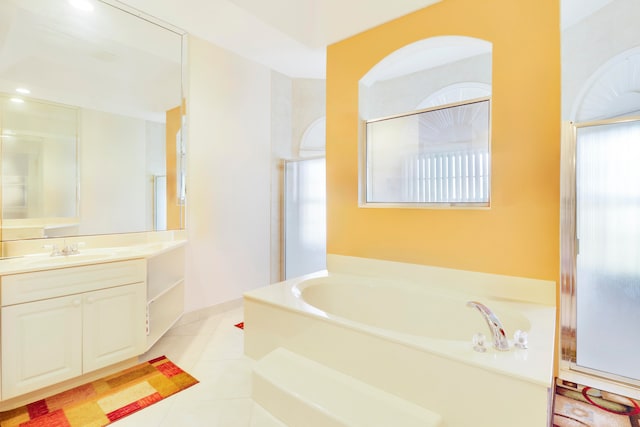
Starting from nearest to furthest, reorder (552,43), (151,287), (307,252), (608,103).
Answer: (552,43), (608,103), (151,287), (307,252)

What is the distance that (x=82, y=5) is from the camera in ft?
7.44

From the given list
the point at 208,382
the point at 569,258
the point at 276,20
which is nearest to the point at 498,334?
the point at 569,258

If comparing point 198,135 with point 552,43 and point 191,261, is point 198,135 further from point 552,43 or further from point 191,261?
point 552,43

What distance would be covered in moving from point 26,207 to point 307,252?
8.08 feet

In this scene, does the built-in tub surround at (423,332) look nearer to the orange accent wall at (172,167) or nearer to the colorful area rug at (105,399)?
the colorful area rug at (105,399)

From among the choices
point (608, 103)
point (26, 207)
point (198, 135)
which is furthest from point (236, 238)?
point (608, 103)

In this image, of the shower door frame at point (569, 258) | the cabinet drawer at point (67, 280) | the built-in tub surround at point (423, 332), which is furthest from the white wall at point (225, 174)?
the shower door frame at point (569, 258)

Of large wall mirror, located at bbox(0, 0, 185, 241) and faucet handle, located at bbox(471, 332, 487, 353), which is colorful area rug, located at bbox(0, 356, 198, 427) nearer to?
large wall mirror, located at bbox(0, 0, 185, 241)

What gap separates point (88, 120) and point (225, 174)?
120cm

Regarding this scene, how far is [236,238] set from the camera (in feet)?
10.9

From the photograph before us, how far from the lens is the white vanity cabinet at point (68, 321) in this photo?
163 cm

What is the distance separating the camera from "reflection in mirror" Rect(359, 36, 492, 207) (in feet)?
7.07

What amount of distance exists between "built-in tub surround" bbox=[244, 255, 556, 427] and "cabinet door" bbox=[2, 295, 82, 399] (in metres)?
1.01

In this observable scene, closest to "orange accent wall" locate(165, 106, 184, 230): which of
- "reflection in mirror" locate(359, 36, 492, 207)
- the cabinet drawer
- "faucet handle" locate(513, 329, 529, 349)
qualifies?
the cabinet drawer
